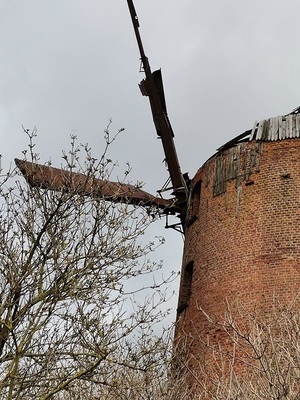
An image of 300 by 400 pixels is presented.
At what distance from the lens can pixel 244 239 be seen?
14656 millimetres

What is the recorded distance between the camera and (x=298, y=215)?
14.5 meters

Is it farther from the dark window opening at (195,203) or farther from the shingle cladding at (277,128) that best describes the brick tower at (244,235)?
the dark window opening at (195,203)

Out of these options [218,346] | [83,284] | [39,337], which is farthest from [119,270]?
[218,346]

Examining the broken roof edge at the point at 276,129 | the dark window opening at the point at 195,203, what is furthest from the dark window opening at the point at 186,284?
the broken roof edge at the point at 276,129

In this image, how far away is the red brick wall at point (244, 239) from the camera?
1405 centimetres

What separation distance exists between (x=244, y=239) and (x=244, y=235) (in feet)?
0.27

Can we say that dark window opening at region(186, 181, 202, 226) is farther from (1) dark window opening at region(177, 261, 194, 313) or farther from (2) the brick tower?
(1) dark window opening at region(177, 261, 194, 313)

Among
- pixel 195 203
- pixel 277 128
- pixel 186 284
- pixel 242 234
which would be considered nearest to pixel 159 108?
pixel 195 203

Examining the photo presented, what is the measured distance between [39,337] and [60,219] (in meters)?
1.36

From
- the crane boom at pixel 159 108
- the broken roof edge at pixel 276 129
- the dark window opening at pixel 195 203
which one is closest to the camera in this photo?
the broken roof edge at pixel 276 129

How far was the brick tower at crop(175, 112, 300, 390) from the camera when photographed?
46.2 ft

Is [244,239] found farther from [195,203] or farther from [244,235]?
[195,203]

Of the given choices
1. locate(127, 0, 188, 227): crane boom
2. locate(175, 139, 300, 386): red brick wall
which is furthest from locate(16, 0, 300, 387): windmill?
locate(127, 0, 188, 227): crane boom

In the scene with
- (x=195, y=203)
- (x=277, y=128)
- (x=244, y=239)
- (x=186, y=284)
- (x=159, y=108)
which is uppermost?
(x=159, y=108)
